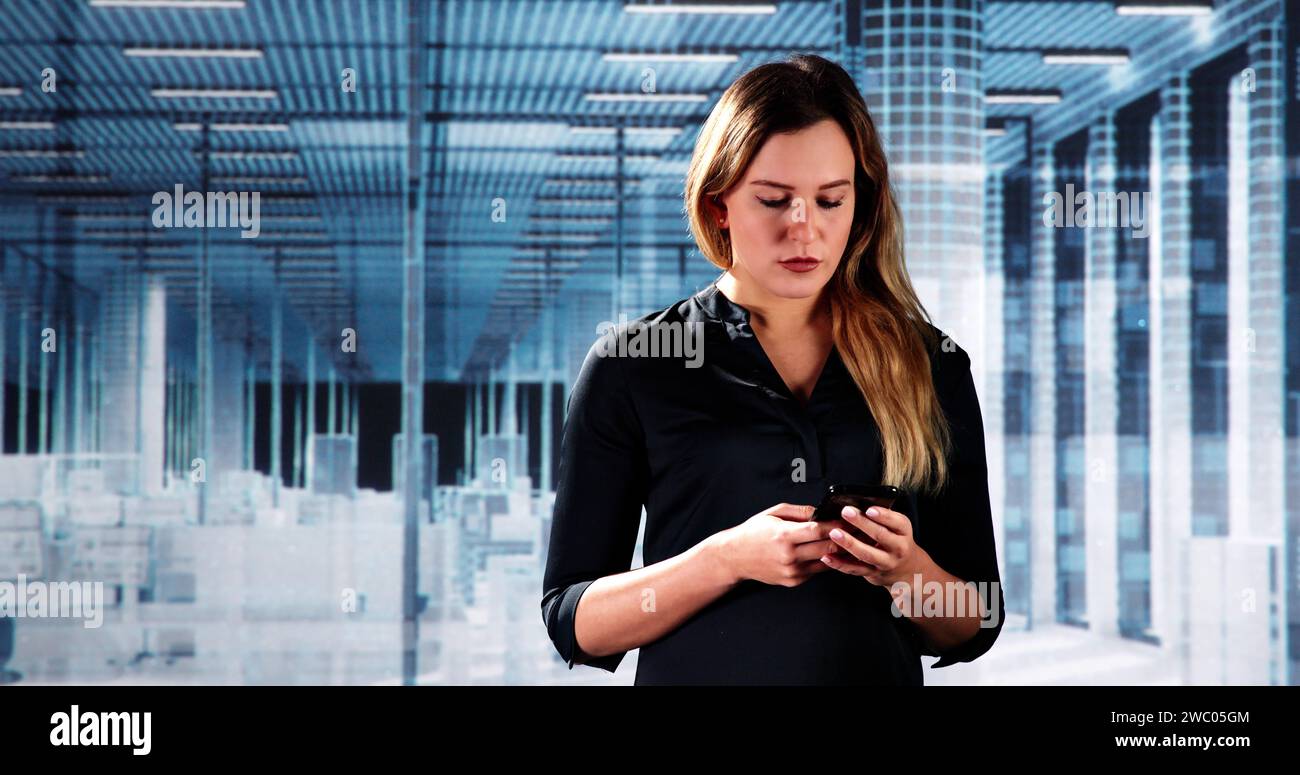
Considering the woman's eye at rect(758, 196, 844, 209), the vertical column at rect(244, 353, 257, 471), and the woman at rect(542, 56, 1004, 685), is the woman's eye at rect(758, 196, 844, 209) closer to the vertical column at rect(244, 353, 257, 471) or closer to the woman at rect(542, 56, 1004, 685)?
the woman at rect(542, 56, 1004, 685)

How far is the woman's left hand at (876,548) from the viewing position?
983 mm

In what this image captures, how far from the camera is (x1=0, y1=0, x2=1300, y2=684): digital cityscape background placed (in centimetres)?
471

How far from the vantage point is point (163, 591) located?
471 cm

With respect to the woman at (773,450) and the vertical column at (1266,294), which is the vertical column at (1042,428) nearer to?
the vertical column at (1266,294)

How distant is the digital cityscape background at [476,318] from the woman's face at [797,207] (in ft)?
12.0

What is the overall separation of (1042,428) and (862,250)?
377cm

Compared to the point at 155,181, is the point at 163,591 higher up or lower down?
lower down

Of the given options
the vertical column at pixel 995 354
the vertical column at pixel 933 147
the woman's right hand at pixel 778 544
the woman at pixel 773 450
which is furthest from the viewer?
the vertical column at pixel 995 354

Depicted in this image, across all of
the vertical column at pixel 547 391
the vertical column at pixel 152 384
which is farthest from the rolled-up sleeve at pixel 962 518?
the vertical column at pixel 152 384

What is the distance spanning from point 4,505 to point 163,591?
74 cm

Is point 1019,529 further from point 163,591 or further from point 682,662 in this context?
point 682,662

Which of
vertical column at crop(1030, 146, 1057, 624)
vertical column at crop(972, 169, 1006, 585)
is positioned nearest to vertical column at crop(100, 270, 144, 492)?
vertical column at crop(972, 169, 1006, 585)
